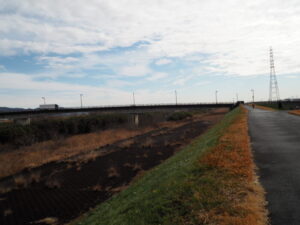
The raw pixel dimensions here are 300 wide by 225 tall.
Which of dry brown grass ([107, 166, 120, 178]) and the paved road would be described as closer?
the paved road

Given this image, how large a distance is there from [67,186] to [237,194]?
495 inches

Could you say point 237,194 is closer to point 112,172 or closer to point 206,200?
point 206,200

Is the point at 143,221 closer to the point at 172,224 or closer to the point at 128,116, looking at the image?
the point at 172,224

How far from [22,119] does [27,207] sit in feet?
202

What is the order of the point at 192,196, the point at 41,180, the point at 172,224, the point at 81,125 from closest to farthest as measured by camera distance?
1. the point at 172,224
2. the point at 192,196
3. the point at 41,180
4. the point at 81,125

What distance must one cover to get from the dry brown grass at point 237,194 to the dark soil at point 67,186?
23.7ft

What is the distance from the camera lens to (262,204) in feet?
18.3

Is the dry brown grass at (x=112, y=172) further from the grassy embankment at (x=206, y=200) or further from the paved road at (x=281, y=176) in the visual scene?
the paved road at (x=281, y=176)

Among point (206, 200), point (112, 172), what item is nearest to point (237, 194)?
point (206, 200)

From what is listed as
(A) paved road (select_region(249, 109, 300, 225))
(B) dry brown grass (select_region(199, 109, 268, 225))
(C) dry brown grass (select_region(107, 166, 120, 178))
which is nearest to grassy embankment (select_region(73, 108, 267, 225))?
(B) dry brown grass (select_region(199, 109, 268, 225))

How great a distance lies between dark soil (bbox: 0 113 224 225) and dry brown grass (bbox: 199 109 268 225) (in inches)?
284

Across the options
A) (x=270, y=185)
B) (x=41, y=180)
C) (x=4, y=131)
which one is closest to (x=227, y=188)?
(x=270, y=185)

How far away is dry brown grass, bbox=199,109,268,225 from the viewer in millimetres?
4866

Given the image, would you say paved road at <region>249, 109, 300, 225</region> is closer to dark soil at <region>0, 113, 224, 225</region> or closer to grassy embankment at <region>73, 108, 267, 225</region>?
grassy embankment at <region>73, 108, 267, 225</region>
